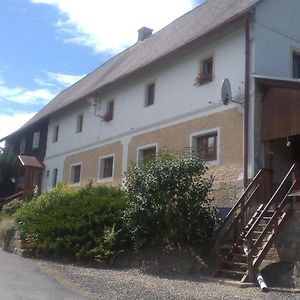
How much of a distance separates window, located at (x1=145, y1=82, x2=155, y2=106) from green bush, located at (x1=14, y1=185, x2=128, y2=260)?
5.33 metres

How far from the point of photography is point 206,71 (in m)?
16.9

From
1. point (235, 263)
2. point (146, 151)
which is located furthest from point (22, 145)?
point (235, 263)

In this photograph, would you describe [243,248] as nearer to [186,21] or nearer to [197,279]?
[197,279]

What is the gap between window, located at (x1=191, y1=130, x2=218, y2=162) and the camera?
52.0 feet

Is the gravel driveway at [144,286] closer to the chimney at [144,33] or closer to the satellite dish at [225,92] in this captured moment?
the satellite dish at [225,92]

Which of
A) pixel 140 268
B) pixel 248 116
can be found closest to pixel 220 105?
pixel 248 116

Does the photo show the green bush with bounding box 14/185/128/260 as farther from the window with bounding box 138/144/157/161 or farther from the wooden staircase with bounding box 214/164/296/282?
the window with bounding box 138/144/157/161

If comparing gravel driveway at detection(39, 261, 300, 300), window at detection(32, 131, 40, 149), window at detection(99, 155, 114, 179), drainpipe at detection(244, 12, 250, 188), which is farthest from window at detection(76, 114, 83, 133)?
gravel driveway at detection(39, 261, 300, 300)

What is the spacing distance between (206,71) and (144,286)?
8730 mm

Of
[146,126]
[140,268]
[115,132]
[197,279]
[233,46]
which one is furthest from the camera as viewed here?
[115,132]

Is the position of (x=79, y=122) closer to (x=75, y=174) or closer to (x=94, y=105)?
(x=94, y=105)

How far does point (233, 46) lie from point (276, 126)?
327 cm

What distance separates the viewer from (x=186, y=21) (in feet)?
73.2

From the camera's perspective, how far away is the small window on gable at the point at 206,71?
16484mm
